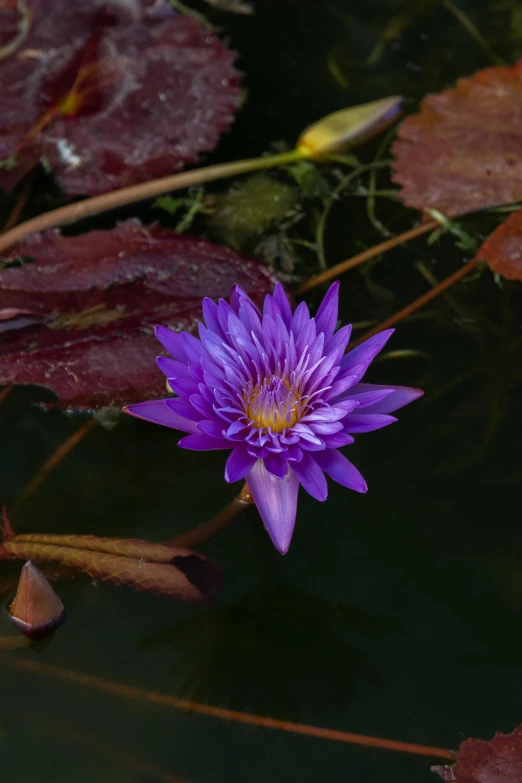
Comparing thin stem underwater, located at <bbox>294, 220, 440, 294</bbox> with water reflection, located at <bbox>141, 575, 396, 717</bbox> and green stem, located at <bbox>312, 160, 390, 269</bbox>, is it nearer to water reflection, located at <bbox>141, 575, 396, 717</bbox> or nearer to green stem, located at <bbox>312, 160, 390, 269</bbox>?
green stem, located at <bbox>312, 160, 390, 269</bbox>

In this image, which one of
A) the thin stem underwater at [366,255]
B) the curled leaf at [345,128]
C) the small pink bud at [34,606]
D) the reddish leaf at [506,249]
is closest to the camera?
the small pink bud at [34,606]

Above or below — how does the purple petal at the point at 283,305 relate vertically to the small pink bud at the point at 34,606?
above

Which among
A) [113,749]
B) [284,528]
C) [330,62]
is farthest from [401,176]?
[113,749]

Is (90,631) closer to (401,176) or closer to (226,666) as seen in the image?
(226,666)

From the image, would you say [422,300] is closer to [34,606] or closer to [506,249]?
[506,249]

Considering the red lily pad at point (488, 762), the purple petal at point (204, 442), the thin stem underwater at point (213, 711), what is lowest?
the thin stem underwater at point (213, 711)

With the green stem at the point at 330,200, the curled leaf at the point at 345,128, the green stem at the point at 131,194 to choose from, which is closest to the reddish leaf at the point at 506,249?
the green stem at the point at 330,200

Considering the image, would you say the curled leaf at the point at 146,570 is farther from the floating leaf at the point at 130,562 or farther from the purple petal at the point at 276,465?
the purple petal at the point at 276,465
